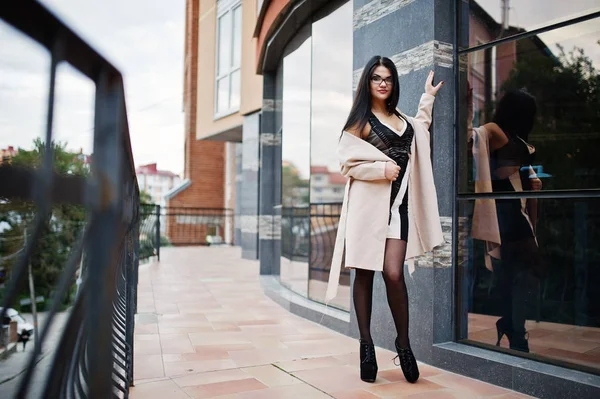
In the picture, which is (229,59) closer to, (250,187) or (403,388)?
(250,187)

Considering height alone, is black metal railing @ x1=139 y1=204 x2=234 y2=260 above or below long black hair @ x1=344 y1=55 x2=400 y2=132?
below

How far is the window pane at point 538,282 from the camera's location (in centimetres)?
285

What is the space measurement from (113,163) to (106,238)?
116 mm

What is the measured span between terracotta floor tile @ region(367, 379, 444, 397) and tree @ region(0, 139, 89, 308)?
5.04ft

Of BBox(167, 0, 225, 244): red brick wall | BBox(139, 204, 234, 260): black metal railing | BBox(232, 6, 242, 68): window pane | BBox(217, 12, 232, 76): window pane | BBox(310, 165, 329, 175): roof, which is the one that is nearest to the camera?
BBox(310, 165, 329, 175): roof

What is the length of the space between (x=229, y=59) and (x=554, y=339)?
9894mm

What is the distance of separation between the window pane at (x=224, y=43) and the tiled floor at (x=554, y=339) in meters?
9.62

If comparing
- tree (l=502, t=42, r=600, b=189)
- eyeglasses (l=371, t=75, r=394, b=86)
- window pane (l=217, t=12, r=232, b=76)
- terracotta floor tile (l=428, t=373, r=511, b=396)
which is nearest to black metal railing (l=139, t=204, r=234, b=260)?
window pane (l=217, t=12, r=232, b=76)

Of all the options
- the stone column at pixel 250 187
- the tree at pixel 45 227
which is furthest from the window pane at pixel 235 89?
the tree at pixel 45 227

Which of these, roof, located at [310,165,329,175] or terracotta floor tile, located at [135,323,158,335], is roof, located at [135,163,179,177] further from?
terracotta floor tile, located at [135,323,158,335]

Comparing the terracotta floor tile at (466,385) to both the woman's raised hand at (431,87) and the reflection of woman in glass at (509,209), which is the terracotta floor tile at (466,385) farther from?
the woman's raised hand at (431,87)

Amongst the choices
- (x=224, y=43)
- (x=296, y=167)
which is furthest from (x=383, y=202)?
(x=224, y=43)

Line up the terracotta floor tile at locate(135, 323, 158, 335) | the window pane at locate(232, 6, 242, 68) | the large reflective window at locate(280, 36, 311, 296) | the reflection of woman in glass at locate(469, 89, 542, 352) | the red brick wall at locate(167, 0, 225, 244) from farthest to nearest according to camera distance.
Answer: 1. the red brick wall at locate(167, 0, 225, 244)
2. the window pane at locate(232, 6, 242, 68)
3. the large reflective window at locate(280, 36, 311, 296)
4. the terracotta floor tile at locate(135, 323, 158, 335)
5. the reflection of woman in glass at locate(469, 89, 542, 352)

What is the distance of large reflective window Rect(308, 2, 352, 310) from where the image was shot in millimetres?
4648
